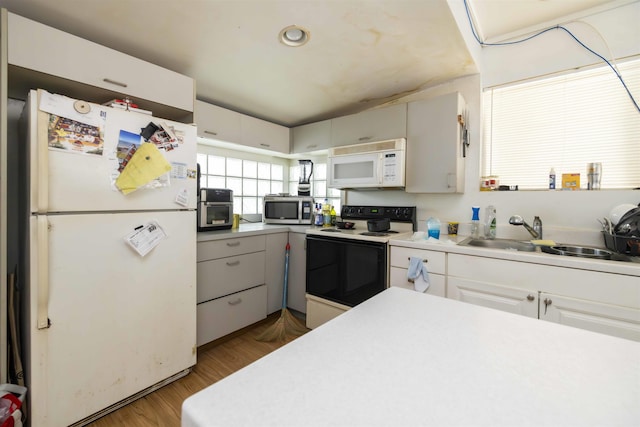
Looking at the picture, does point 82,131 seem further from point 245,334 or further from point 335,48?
point 245,334

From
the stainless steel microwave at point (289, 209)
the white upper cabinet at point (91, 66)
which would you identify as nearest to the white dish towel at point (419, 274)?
the stainless steel microwave at point (289, 209)

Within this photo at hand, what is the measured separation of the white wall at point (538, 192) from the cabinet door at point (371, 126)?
0.33 meters

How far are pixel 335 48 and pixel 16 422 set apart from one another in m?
2.42

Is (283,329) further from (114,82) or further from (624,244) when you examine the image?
(624,244)

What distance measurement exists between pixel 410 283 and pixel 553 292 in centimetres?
75

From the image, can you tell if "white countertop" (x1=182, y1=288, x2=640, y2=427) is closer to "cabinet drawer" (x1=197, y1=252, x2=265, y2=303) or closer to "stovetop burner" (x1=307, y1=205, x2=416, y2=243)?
"stovetop burner" (x1=307, y1=205, x2=416, y2=243)

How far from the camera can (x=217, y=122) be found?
8.19 ft

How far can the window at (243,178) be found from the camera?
2879 mm

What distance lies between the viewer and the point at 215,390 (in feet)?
1.41

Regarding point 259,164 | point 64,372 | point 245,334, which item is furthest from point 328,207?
point 64,372

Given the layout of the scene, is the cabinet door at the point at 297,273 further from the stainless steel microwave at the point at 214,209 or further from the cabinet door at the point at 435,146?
the cabinet door at the point at 435,146

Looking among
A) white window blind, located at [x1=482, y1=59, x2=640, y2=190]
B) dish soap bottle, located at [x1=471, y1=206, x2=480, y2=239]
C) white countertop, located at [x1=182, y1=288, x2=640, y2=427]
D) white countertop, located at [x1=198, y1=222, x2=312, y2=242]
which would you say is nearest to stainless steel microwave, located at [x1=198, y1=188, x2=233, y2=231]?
white countertop, located at [x1=198, y1=222, x2=312, y2=242]

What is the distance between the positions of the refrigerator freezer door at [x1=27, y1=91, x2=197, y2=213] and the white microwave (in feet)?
4.39

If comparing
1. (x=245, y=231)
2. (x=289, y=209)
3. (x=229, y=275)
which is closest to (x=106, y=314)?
(x=229, y=275)
